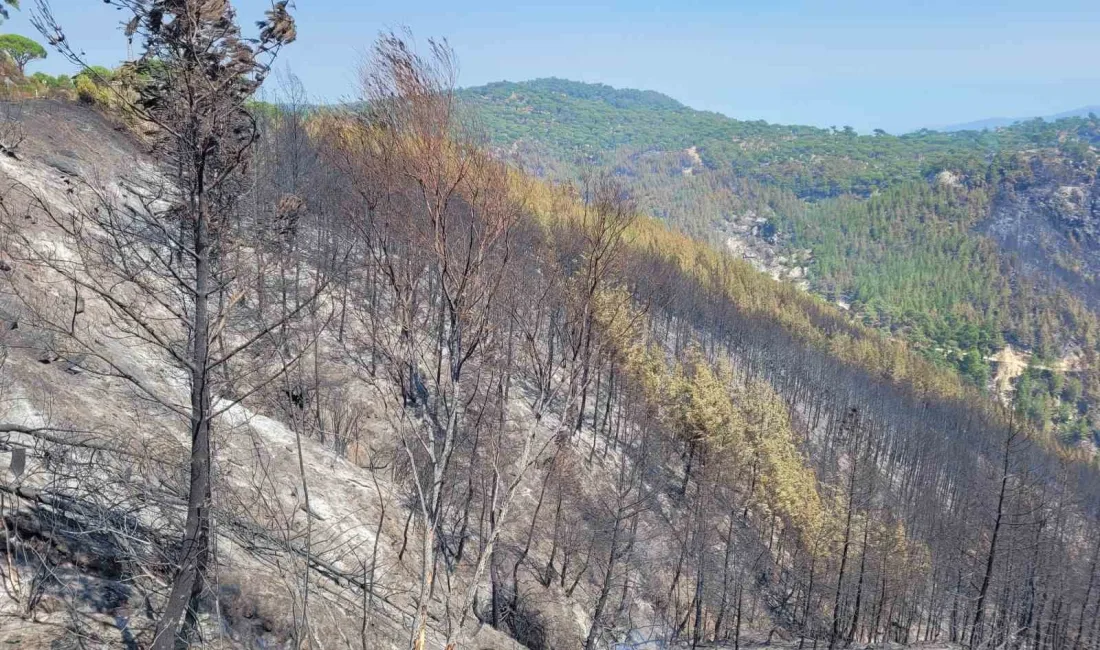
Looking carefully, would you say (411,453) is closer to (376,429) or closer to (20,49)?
(376,429)

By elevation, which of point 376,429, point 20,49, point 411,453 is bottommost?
point 376,429

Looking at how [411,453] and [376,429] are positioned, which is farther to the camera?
[376,429]

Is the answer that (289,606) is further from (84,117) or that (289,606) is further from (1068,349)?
(1068,349)

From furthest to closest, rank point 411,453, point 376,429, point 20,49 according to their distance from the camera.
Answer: point 20,49, point 376,429, point 411,453

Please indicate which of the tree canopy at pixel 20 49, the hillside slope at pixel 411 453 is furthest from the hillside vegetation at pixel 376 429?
the tree canopy at pixel 20 49

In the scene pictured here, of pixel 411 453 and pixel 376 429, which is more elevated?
pixel 411 453

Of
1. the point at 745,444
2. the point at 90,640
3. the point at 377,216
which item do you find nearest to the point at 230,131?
the point at 90,640

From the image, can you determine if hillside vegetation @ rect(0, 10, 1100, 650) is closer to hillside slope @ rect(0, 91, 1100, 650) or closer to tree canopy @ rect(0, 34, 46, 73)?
hillside slope @ rect(0, 91, 1100, 650)

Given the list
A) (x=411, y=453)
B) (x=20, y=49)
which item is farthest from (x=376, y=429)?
(x=20, y=49)

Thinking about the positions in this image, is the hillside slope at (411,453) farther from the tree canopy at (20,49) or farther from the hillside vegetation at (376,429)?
the tree canopy at (20,49)

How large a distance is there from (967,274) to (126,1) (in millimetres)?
198793

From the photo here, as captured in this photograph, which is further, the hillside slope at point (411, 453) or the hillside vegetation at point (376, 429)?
the hillside slope at point (411, 453)

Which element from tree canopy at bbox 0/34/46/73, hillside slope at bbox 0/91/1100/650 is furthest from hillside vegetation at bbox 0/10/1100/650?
tree canopy at bbox 0/34/46/73

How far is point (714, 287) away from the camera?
3583 inches
